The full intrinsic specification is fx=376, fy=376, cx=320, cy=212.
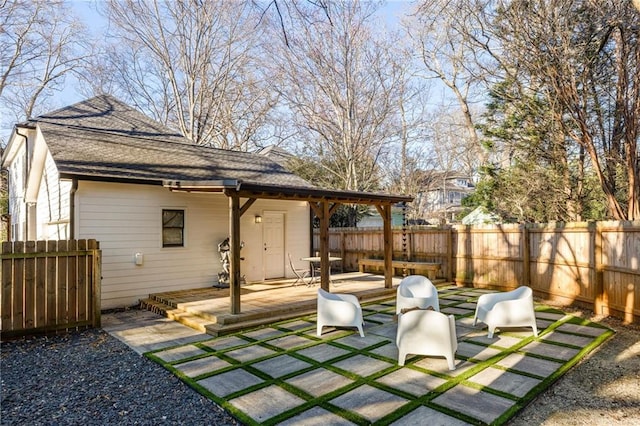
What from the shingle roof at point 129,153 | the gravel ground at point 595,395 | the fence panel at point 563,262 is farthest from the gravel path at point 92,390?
the fence panel at point 563,262

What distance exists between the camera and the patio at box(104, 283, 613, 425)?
3211 millimetres

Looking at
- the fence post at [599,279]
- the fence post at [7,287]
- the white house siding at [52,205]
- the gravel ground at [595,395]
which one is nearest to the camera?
the gravel ground at [595,395]

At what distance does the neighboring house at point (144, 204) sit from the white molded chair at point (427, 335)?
3.18 metres

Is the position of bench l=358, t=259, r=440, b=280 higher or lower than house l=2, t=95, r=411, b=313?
lower

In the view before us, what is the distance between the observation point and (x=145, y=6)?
16.0 metres

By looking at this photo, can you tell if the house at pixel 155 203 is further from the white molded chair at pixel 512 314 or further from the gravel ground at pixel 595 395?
the gravel ground at pixel 595 395

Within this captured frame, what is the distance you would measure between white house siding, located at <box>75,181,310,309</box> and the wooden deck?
0.41 meters

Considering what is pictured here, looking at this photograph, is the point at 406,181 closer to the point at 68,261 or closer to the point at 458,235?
the point at 458,235

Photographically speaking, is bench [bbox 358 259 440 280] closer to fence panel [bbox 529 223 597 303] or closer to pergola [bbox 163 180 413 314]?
pergola [bbox 163 180 413 314]

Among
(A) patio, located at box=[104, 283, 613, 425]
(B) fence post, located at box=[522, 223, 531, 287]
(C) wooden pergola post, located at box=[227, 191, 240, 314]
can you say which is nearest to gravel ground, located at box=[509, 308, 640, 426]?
(A) patio, located at box=[104, 283, 613, 425]

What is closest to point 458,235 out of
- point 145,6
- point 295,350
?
point 295,350

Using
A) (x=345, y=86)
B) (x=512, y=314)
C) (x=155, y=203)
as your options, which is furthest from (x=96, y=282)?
(x=345, y=86)

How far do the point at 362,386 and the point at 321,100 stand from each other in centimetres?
1252

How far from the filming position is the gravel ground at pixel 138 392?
10.4ft
